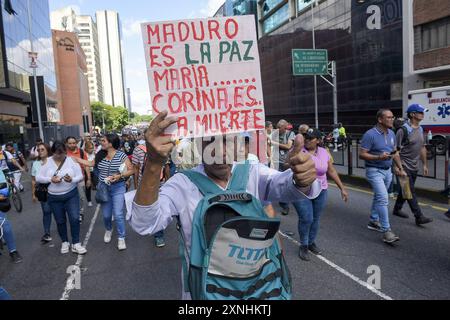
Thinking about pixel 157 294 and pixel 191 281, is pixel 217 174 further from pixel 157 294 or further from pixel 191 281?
pixel 157 294

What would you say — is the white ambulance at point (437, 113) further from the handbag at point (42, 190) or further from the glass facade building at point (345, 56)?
the handbag at point (42, 190)

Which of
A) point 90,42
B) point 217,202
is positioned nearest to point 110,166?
point 217,202

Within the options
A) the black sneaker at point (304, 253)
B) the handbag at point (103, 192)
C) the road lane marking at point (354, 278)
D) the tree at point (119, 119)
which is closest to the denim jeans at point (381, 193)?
the road lane marking at point (354, 278)

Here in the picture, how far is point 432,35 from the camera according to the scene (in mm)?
22625

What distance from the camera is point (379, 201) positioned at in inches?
206

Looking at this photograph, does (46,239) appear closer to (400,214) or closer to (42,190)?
Result: (42,190)

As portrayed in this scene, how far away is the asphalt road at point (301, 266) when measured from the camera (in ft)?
12.8

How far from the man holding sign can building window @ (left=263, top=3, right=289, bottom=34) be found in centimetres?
4572

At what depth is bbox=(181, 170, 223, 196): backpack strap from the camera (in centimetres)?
196

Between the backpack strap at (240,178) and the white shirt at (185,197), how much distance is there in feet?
0.16

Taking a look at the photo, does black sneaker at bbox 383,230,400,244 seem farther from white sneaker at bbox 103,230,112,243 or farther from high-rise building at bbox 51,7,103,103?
high-rise building at bbox 51,7,103,103

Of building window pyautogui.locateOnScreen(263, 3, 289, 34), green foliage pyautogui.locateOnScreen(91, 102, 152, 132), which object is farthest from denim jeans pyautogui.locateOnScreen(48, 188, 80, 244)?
green foliage pyautogui.locateOnScreen(91, 102, 152, 132)

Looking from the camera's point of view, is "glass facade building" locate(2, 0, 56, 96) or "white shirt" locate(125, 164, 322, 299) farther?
"glass facade building" locate(2, 0, 56, 96)

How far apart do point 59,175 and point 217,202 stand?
165 inches
